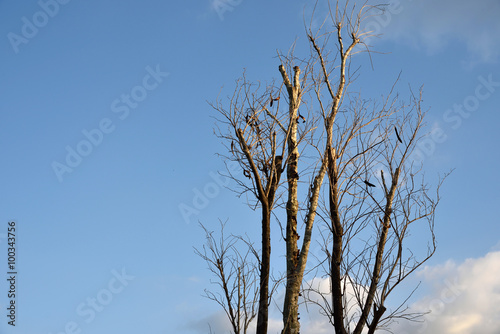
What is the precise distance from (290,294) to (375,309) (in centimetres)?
84

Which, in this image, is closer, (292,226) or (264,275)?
(264,275)

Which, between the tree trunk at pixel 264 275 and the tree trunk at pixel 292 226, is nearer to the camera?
the tree trunk at pixel 264 275

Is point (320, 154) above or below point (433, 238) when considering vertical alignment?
above

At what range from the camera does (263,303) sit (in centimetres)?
470

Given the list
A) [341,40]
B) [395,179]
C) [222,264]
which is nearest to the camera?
[222,264]

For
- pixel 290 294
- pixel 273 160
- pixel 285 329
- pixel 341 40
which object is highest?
pixel 341 40

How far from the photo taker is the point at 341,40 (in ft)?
19.5

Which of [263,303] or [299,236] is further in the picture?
[299,236]

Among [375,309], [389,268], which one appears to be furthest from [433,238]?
[375,309]

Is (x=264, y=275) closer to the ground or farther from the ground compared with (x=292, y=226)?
closer to the ground

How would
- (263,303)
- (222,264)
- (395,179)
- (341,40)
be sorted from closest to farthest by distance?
1. (263,303)
2. (222,264)
3. (395,179)
4. (341,40)

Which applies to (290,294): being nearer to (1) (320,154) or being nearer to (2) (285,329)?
(2) (285,329)

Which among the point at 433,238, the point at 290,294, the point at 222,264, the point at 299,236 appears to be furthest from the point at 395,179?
the point at 222,264

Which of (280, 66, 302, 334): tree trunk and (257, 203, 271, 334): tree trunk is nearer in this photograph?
(257, 203, 271, 334): tree trunk
